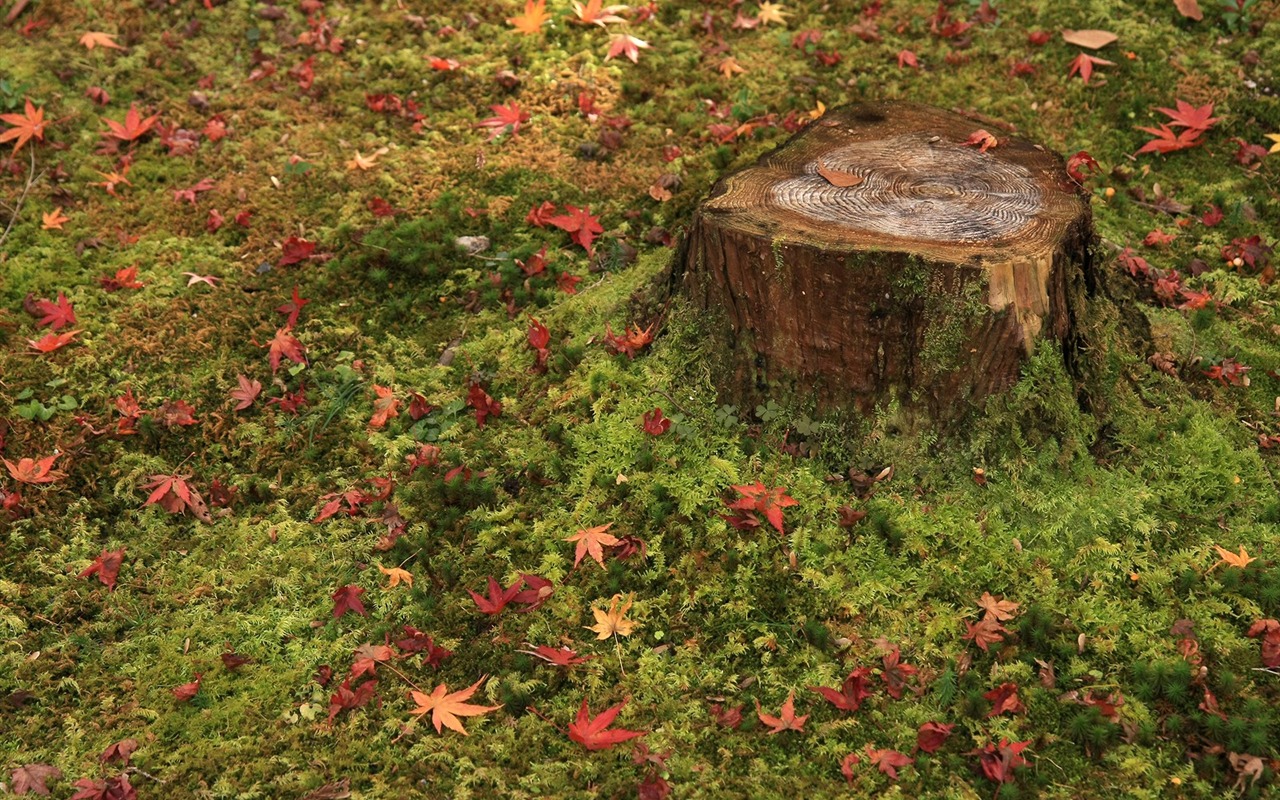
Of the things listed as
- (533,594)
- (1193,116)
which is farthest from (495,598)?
(1193,116)

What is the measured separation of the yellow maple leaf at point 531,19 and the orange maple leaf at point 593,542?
363 centimetres

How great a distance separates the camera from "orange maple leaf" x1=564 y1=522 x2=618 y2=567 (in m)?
3.88

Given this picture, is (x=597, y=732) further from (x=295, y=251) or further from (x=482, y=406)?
(x=295, y=251)

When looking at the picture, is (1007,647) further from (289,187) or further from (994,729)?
(289,187)

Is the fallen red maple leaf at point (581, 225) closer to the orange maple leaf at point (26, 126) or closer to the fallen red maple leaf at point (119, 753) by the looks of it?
the fallen red maple leaf at point (119, 753)

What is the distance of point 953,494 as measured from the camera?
397 cm

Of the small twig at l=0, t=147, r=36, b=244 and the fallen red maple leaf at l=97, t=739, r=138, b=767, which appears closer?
the fallen red maple leaf at l=97, t=739, r=138, b=767

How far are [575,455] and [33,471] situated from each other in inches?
92.3

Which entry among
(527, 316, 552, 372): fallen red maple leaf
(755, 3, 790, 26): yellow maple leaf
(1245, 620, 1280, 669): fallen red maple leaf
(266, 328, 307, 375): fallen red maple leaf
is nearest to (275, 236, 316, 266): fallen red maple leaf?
(266, 328, 307, 375): fallen red maple leaf

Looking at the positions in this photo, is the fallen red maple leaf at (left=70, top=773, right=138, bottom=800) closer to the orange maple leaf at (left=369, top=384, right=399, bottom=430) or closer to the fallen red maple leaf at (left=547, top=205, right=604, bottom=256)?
the orange maple leaf at (left=369, top=384, right=399, bottom=430)

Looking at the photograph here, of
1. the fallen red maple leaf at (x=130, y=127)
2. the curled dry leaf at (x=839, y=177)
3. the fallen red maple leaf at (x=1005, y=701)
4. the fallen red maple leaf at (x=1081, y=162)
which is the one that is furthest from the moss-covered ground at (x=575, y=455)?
the curled dry leaf at (x=839, y=177)

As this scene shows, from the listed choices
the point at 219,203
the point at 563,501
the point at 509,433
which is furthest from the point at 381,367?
the point at 219,203

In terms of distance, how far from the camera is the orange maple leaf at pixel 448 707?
11.5 feet

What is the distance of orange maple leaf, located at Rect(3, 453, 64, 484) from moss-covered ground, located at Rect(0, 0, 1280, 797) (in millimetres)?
26
